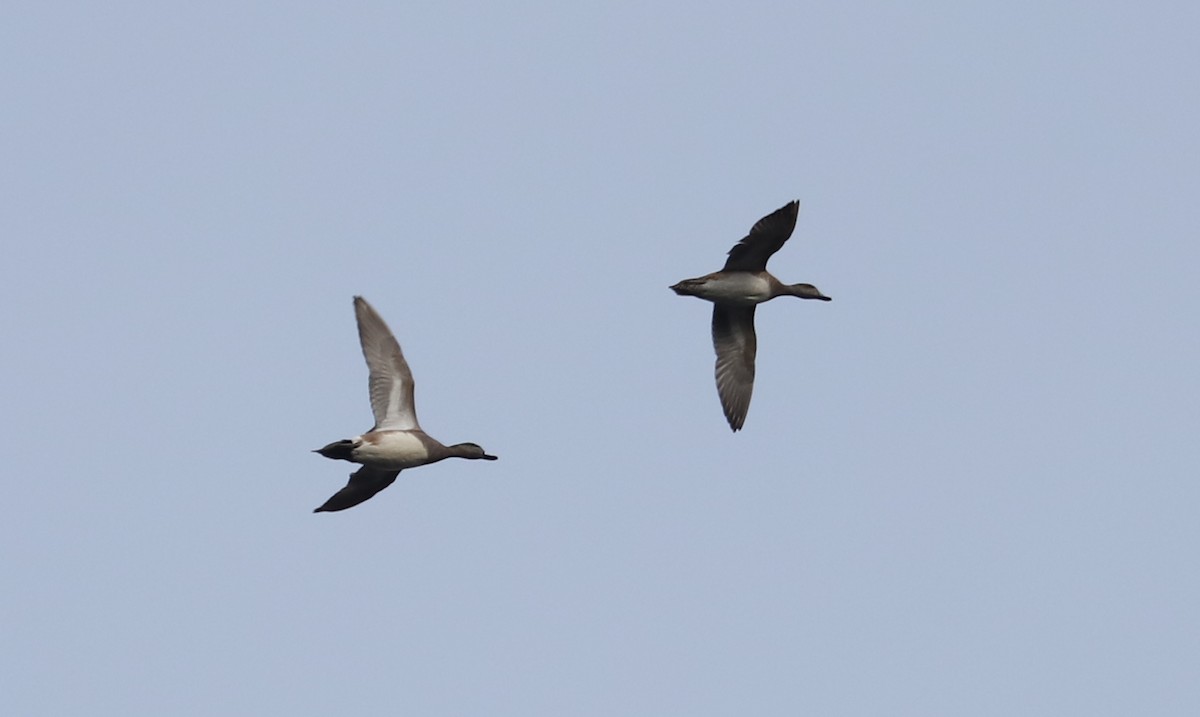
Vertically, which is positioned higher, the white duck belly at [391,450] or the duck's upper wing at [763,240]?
the duck's upper wing at [763,240]

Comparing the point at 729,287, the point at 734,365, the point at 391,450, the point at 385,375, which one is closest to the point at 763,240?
the point at 729,287

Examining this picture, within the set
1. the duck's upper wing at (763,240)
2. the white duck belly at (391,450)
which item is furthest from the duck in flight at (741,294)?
the white duck belly at (391,450)

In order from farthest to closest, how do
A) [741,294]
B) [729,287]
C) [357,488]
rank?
[741,294]
[729,287]
[357,488]

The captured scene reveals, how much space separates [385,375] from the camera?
28.6 metres

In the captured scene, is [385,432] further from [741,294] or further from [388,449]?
[741,294]

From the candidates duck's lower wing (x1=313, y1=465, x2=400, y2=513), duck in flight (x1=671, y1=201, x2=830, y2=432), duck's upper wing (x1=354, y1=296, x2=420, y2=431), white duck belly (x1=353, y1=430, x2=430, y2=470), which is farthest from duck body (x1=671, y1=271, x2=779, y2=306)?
duck's lower wing (x1=313, y1=465, x2=400, y2=513)

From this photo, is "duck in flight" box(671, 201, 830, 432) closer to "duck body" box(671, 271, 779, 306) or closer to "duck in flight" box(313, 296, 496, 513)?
"duck body" box(671, 271, 779, 306)

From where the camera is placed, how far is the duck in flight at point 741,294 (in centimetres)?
3100

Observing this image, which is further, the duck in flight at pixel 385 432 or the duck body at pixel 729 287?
the duck body at pixel 729 287

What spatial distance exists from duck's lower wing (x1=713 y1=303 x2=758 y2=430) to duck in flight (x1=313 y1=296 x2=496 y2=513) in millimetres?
6079

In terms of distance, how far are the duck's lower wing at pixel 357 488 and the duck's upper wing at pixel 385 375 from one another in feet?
3.10

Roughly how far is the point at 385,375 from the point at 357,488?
1908 millimetres

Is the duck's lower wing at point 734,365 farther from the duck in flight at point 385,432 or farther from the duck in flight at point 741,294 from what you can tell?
the duck in flight at point 385,432

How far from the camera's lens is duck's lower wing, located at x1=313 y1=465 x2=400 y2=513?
28.9m
